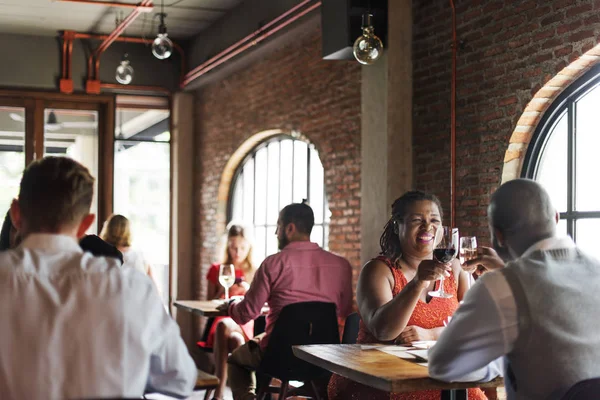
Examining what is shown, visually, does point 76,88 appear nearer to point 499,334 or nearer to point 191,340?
point 191,340

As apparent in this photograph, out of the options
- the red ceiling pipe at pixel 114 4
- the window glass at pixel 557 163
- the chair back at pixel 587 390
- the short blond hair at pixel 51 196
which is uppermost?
the red ceiling pipe at pixel 114 4

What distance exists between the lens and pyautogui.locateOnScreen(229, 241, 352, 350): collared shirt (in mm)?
5227

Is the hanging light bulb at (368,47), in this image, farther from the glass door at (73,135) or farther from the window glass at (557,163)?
the glass door at (73,135)

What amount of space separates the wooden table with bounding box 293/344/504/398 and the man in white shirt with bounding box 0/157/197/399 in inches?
33.4

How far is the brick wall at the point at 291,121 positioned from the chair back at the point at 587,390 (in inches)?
168

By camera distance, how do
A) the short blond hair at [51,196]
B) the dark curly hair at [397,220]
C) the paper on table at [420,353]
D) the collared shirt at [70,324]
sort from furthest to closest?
the dark curly hair at [397,220] < the paper on table at [420,353] < the short blond hair at [51,196] < the collared shirt at [70,324]

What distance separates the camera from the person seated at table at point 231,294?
6520mm

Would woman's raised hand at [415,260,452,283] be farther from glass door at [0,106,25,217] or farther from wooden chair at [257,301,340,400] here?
glass door at [0,106,25,217]

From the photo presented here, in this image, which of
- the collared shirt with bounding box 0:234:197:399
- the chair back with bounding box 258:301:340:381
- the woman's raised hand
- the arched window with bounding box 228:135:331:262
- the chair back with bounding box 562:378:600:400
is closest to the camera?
the collared shirt with bounding box 0:234:197:399

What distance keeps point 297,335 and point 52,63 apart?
6.22 meters

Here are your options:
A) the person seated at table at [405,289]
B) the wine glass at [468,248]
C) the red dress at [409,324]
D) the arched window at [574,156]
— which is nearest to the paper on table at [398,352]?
the person seated at table at [405,289]

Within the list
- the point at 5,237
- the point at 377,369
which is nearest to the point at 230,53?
the point at 5,237

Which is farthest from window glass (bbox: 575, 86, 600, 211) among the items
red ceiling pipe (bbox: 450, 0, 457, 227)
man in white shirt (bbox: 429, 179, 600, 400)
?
man in white shirt (bbox: 429, 179, 600, 400)

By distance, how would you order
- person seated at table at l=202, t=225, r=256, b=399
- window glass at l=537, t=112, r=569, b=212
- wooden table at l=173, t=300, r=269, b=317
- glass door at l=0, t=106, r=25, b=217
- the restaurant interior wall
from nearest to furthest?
window glass at l=537, t=112, r=569, b=212 < wooden table at l=173, t=300, r=269, b=317 < person seated at table at l=202, t=225, r=256, b=399 < the restaurant interior wall < glass door at l=0, t=106, r=25, b=217
